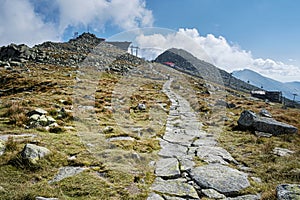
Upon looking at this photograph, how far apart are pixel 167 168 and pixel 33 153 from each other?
13.0 ft

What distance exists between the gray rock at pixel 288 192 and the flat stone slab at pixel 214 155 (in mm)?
2751

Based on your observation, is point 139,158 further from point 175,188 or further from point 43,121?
point 43,121

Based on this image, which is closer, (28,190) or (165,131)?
(28,190)

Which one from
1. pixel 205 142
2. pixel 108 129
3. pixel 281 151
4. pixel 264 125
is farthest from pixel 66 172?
pixel 264 125

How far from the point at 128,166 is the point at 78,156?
1.64 metres

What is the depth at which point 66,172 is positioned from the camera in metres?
6.23

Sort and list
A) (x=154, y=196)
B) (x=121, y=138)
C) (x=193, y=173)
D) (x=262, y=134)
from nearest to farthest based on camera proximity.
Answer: (x=154, y=196) < (x=193, y=173) < (x=121, y=138) < (x=262, y=134)

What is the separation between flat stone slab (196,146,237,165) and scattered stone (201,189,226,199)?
2141 mm

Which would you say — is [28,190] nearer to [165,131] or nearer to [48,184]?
[48,184]

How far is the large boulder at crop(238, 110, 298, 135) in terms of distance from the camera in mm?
12281

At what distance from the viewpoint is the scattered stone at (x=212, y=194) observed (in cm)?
567

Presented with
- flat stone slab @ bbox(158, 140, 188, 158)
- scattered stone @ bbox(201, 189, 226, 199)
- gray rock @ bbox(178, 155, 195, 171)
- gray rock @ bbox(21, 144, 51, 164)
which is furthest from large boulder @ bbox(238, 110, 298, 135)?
gray rock @ bbox(21, 144, 51, 164)

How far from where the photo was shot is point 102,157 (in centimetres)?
741

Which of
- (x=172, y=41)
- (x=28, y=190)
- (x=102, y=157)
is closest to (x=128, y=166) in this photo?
(x=102, y=157)
